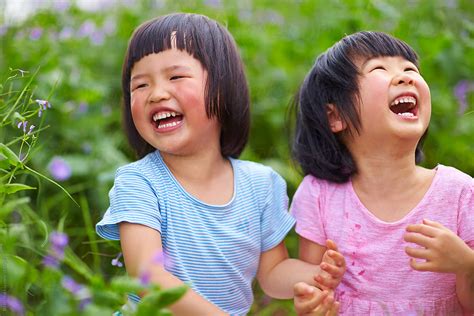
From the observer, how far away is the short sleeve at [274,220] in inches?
86.6

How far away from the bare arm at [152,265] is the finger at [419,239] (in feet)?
1.66

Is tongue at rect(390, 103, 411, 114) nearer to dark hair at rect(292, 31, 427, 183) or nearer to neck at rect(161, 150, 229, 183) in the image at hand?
dark hair at rect(292, 31, 427, 183)

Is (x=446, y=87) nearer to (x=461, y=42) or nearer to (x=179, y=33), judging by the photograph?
(x=461, y=42)

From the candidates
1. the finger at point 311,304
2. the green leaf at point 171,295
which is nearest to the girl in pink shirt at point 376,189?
the finger at point 311,304

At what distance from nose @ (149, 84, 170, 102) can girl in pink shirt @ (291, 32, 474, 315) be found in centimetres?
43

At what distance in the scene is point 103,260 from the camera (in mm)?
2729

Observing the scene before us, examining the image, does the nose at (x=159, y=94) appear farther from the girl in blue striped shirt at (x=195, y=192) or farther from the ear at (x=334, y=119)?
the ear at (x=334, y=119)

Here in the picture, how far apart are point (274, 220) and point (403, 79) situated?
54cm

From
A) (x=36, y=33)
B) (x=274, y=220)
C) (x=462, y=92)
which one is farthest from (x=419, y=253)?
(x=36, y=33)

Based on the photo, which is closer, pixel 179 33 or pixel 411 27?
pixel 179 33

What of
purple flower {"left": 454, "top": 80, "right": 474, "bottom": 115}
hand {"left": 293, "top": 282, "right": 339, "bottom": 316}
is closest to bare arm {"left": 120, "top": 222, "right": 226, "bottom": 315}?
hand {"left": 293, "top": 282, "right": 339, "bottom": 316}

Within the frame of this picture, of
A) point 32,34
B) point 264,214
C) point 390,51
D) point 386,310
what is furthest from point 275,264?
point 32,34

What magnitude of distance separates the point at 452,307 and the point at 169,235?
0.76 m

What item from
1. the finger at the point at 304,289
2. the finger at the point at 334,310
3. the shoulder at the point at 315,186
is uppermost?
the shoulder at the point at 315,186
